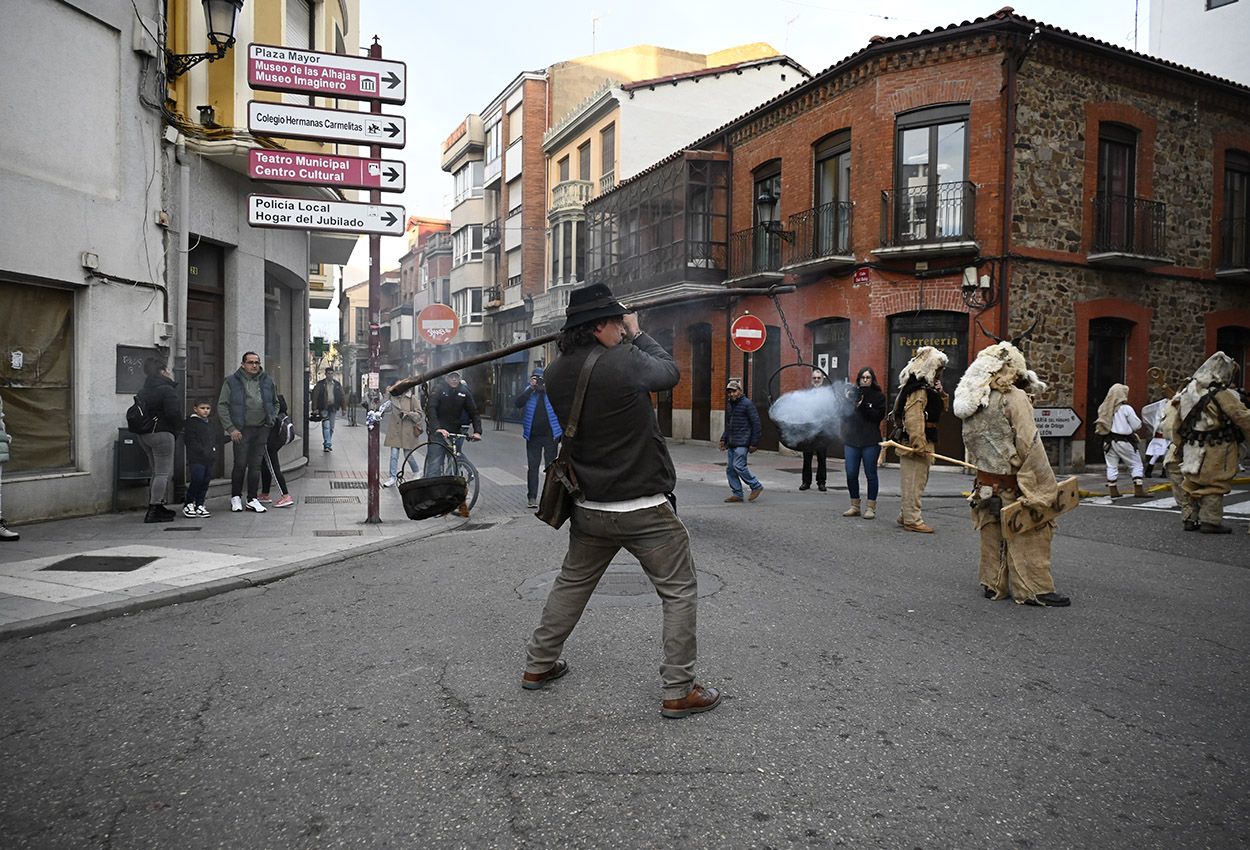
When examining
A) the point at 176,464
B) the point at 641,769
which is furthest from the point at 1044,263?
the point at 641,769

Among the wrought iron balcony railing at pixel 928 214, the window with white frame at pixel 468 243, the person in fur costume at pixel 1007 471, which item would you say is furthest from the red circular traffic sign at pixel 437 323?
the window with white frame at pixel 468 243

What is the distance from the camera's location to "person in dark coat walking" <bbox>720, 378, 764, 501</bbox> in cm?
1146

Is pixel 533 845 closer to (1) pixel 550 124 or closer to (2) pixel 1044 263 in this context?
(2) pixel 1044 263

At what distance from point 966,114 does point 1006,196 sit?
1793mm

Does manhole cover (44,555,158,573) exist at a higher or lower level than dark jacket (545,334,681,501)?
lower

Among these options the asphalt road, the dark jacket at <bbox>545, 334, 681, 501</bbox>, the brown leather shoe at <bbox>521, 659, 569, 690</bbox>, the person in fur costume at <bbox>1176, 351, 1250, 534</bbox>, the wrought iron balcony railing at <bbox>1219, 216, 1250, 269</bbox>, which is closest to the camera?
the asphalt road

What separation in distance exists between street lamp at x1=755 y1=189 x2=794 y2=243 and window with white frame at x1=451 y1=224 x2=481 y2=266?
2494 cm

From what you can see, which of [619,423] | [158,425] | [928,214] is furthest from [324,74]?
[928,214]

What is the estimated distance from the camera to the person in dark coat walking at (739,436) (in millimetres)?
11461

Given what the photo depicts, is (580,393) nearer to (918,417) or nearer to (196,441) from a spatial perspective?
(918,417)

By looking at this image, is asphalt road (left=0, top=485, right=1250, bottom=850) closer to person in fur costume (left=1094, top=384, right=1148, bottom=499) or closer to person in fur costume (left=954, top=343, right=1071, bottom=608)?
person in fur costume (left=954, top=343, right=1071, bottom=608)

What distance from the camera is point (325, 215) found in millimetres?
9773

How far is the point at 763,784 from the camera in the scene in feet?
9.81

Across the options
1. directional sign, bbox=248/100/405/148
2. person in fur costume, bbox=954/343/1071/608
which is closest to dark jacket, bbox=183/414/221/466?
directional sign, bbox=248/100/405/148
